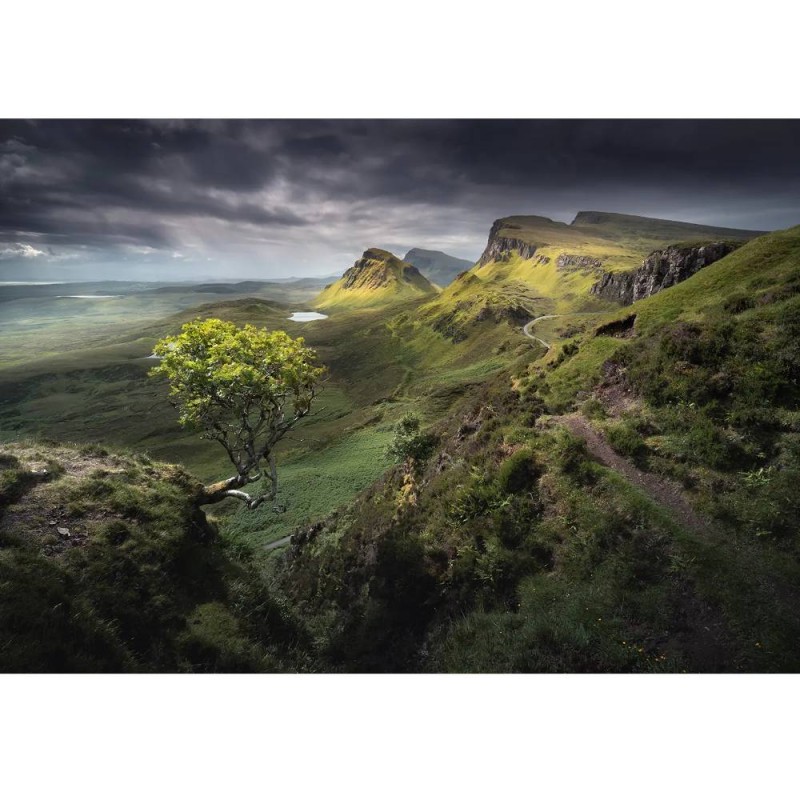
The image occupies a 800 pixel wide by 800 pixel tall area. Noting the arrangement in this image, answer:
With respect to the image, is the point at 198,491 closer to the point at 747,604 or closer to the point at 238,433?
the point at 238,433

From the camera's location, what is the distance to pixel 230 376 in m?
11.1

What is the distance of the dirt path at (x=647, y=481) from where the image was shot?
868 centimetres

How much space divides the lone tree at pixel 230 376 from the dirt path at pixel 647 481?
9717 mm

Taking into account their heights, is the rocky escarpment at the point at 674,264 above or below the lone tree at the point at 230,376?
above

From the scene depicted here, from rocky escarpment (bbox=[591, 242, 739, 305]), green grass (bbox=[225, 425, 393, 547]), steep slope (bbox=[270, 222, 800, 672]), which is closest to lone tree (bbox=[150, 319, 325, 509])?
steep slope (bbox=[270, 222, 800, 672])

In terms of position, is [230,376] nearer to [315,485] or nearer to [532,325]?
[315,485]

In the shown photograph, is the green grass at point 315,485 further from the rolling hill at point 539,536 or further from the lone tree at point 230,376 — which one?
the rolling hill at point 539,536

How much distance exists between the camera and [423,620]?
10445 mm

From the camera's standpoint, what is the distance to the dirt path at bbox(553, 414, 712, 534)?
8680mm

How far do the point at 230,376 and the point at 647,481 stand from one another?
12.0 metres

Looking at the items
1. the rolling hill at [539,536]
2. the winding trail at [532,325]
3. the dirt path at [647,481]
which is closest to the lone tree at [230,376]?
the rolling hill at [539,536]

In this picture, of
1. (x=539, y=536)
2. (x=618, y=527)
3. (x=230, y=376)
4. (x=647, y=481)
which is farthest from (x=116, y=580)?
(x=647, y=481)

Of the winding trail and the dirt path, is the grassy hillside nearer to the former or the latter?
the dirt path

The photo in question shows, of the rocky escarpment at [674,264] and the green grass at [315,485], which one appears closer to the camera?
the green grass at [315,485]
